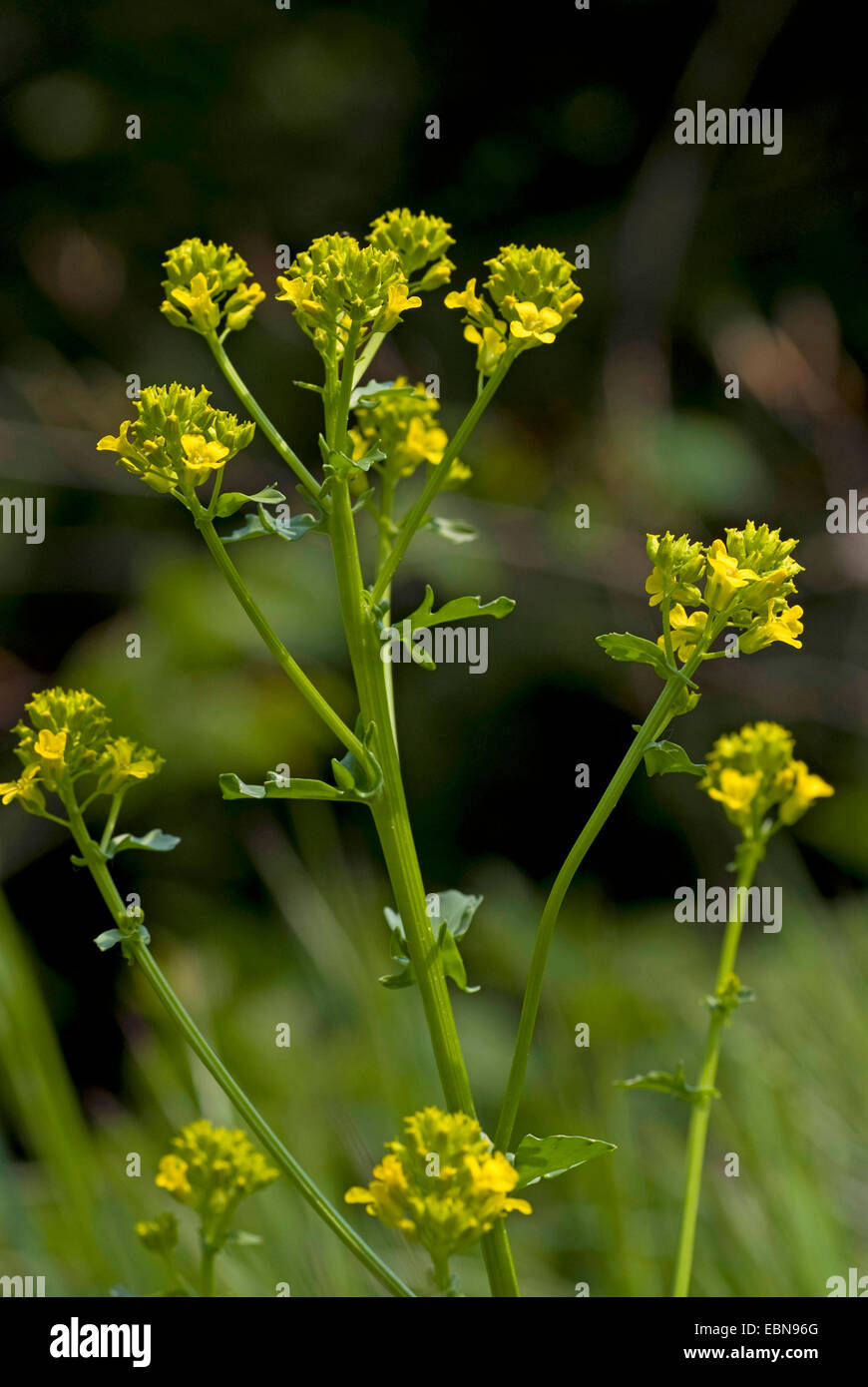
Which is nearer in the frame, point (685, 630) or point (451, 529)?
point (685, 630)

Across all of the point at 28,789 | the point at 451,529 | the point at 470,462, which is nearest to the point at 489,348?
the point at 451,529

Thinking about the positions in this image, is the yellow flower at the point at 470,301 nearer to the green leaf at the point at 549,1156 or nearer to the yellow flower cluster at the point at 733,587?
the yellow flower cluster at the point at 733,587

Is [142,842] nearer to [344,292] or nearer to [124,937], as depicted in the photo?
[124,937]

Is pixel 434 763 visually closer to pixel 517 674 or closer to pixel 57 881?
pixel 517 674

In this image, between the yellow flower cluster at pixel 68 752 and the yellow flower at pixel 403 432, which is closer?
the yellow flower cluster at pixel 68 752

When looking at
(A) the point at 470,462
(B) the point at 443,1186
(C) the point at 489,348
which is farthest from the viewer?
(A) the point at 470,462

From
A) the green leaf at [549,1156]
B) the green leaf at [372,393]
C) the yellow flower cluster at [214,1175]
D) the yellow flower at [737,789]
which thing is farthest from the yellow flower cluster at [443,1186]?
the green leaf at [372,393]

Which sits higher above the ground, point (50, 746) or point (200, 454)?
point (200, 454)
